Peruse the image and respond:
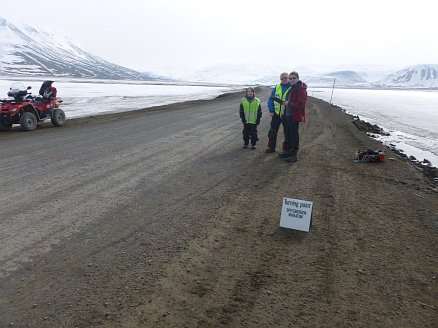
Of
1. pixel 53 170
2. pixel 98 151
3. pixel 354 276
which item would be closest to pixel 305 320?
pixel 354 276

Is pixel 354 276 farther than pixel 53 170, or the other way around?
pixel 53 170

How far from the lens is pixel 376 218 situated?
5031mm

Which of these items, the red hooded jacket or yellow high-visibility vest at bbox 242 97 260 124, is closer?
the red hooded jacket

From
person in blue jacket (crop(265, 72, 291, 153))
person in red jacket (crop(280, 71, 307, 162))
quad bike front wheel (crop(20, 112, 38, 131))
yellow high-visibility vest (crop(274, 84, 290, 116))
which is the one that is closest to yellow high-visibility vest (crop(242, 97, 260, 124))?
person in blue jacket (crop(265, 72, 291, 153))

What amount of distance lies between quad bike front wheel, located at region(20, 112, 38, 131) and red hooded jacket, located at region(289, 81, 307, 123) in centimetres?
926

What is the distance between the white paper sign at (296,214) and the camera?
4391mm

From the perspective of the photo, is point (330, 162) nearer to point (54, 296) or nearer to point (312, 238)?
point (312, 238)

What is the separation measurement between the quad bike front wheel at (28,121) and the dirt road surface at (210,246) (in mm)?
5230

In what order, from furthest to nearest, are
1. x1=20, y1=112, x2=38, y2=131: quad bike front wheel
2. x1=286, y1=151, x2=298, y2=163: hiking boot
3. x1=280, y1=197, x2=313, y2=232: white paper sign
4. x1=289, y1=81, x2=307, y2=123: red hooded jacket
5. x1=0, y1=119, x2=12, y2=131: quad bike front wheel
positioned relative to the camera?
x1=0, y1=119, x2=12, y2=131: quad bike front wheel, x1=20, y1=112, x2=38, y2=131: quad bike front wheel, x1=286, y1=151, x2=298, y2=163: hiking boot, x1=289, y1=81, x2=307, y2=123: red hooded jacket, x1=280, y1=197, x2=313, y2=232: white paper sign

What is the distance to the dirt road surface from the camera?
9.68 feet

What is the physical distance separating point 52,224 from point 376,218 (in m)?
4.21

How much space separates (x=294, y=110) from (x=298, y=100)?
0.24 metres

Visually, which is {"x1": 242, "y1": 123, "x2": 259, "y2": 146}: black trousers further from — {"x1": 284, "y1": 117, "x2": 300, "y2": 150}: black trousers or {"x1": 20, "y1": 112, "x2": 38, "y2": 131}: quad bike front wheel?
{"x1": 20, "y1": 112, "x2": 38, "y2": 131}: quad bike front wheel

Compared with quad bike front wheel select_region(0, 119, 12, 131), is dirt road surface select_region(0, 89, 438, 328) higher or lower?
higher
